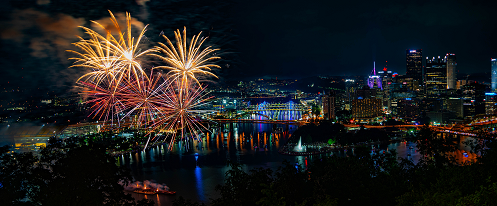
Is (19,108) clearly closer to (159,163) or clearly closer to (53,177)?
(159,163)

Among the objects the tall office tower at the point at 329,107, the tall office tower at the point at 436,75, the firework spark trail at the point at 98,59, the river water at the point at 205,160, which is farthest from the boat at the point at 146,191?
the tall office tower at the point at 436,75

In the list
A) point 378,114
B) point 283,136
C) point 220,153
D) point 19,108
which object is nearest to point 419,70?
point 378,114

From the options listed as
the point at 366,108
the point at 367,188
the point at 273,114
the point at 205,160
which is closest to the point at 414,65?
the point at 366,108

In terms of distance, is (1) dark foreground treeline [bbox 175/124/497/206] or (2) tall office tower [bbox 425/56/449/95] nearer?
(1) dark foreground treeline [bbox 175/124/497/206]

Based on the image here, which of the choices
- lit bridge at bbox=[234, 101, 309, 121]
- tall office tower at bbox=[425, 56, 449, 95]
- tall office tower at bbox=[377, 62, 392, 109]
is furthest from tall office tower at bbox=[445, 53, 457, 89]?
lit bridge at bbox=[234, 101, 309, 121]

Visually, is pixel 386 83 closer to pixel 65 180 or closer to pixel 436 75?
pixel 436 75

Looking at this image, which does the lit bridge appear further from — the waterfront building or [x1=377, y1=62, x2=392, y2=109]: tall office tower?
[x1=377, y1=62, x2=392, y2=109]: tall office tower

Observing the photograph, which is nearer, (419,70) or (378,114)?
(378,114)
